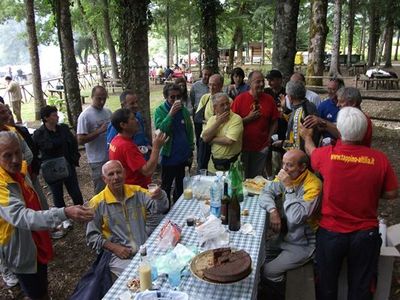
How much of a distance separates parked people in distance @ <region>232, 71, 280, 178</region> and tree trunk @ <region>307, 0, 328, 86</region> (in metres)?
9.41

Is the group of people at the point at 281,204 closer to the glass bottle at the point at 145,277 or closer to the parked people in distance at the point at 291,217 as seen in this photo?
the parked people in distance at the point at 291,217

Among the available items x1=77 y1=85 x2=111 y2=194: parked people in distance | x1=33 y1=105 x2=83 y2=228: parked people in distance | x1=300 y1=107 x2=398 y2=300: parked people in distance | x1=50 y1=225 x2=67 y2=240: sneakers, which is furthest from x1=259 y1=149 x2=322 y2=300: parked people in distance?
x1=50 y1=225 x2=67 y2=240: sneakers

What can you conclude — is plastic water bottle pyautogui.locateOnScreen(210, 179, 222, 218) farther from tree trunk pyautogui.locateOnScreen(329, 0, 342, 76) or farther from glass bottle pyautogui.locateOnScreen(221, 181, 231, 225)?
tree trunk pyautogui.locateOnScreen(329, 0, 342, 76)

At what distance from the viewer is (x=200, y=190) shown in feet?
11.9

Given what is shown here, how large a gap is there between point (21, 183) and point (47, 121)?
187 centimetres

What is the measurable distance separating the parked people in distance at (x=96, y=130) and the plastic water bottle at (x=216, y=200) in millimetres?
2093

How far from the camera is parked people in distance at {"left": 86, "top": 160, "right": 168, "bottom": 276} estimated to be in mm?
2936

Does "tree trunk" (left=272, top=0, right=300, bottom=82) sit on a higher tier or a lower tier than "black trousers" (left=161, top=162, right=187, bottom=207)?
higher

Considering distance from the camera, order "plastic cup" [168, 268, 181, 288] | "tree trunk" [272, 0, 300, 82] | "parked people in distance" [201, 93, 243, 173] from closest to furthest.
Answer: "plastic cup" [168, 268, 181, 288] < "parked people in distance" [201, 93, 243, 173] < "tree trunk" [272, 0, 300, 82]

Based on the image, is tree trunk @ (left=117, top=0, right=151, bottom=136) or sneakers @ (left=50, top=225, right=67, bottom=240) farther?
tree trunk @ (left=117, top=0, right=151, bottom=136)

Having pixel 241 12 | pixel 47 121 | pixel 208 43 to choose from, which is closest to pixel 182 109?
pixel 47 121

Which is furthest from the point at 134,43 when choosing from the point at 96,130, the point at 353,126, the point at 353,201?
the point at 353,201

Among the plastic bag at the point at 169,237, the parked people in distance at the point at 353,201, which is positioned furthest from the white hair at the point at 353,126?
the plastic bag at the point at 169,237

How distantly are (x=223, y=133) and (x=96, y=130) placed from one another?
1734 mm
